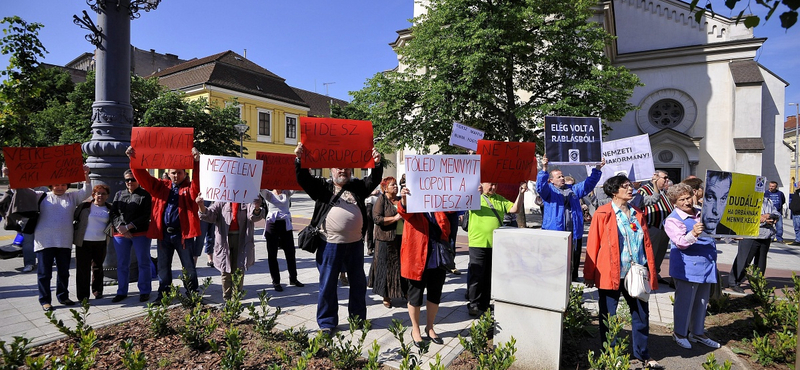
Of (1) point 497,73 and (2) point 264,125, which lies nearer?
(1) point 497,73

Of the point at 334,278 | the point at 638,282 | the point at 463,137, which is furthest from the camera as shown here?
the point at 463,137

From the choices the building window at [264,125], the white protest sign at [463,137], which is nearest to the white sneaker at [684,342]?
the white protest sign at [463,137]

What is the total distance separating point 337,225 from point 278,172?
1.85 metres

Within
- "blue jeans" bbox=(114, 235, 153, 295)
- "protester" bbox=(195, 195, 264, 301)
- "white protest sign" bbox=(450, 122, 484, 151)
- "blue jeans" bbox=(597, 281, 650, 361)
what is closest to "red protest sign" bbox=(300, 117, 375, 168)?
"protester" bbox=(195, 195, 264, 301)

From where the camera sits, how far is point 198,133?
22.5 m

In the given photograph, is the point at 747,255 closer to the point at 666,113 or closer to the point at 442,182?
the point at 442,182

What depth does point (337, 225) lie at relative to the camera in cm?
439

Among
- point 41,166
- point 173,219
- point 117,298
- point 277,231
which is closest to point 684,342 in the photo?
point 277,231

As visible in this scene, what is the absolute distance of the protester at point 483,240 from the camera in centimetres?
517

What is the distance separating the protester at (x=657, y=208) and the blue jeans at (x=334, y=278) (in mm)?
4019

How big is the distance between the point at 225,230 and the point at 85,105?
23.3 m

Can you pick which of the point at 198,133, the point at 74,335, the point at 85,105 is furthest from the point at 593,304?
the point at 85,105

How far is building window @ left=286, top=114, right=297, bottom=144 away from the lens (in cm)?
3916

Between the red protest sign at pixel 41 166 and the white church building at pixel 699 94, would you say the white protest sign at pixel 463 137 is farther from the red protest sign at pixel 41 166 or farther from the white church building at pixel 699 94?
the white church building at pixel 699 94
